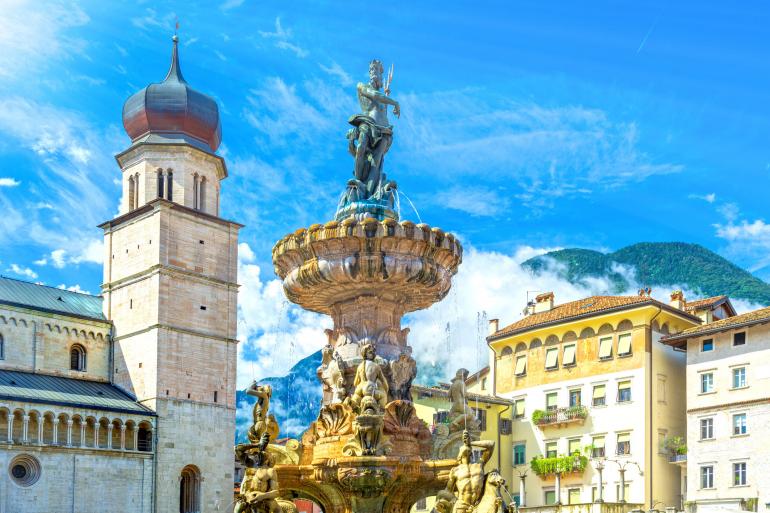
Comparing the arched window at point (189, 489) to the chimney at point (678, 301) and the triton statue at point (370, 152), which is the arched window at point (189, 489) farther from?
the triton statue at point (370, 152)

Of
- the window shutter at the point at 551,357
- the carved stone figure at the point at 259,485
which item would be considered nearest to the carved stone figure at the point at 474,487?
the carved stone figure at the point at 259,485

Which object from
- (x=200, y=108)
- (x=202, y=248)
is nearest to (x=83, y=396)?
(x=202, y=248)

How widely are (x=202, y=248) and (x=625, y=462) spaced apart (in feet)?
103

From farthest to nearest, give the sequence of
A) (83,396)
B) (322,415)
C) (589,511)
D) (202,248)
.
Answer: (202,248) < (83,396) < (589,511) < (322,415)

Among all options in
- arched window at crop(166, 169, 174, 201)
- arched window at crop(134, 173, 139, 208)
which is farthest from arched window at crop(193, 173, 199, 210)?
arched window at crop(134, 173, 139, 208)

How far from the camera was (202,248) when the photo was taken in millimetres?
68312

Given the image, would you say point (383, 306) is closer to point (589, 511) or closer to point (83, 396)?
point (589, 511)

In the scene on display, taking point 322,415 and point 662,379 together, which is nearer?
point 322,415

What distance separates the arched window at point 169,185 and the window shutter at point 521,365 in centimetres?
2719

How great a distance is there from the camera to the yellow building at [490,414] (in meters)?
49.0

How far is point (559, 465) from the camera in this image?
4731 cm

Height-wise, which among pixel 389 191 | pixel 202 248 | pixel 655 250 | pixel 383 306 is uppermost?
pixel 655 250

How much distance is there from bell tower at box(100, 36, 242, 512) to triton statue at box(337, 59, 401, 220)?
4744cm

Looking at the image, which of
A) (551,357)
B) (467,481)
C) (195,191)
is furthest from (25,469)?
(467,481)
